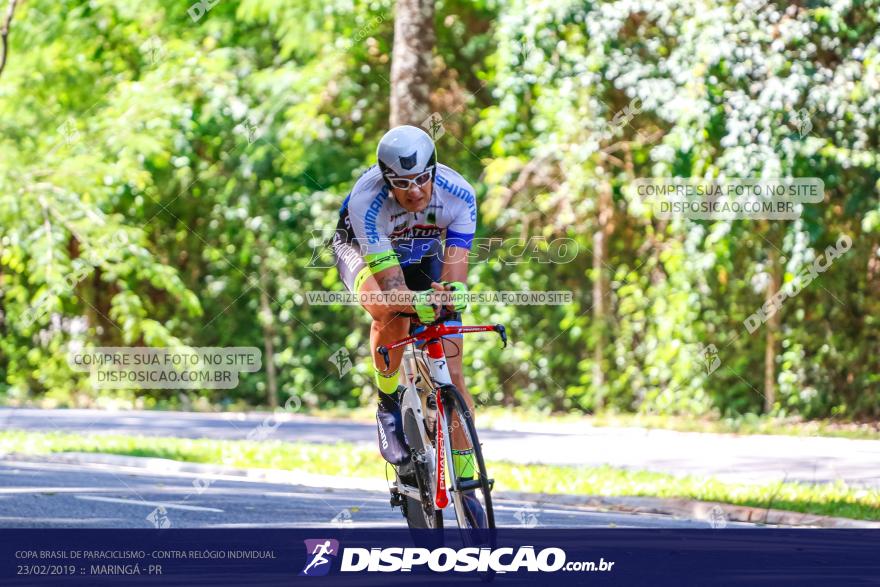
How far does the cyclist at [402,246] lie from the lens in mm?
7586

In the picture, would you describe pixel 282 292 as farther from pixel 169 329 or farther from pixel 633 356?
pixel 633 356

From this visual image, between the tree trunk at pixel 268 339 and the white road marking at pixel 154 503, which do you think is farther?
the tree trunk at pixel 268 339

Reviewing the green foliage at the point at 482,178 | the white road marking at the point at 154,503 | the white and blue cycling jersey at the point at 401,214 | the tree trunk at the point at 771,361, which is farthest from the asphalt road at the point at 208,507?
the tree trunk at the point at 771,361

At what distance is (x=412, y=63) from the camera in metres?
15.8

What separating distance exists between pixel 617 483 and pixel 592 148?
740 centimetres

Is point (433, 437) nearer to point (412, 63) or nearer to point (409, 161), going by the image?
point (409, 161)

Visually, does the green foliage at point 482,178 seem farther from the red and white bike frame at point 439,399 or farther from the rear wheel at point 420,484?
the red and white bike frame at point 439,399

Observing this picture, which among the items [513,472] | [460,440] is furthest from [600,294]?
[460,440]

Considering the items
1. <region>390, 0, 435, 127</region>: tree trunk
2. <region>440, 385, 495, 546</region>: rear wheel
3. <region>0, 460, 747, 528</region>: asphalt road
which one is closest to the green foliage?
<region>390, 0, 435, 127</region>: tree trunk

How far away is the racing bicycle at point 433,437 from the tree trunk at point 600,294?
12.4 meters

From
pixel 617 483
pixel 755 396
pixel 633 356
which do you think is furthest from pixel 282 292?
pixel 617 483

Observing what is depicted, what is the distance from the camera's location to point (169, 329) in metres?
24.8

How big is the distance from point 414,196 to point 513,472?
597cm

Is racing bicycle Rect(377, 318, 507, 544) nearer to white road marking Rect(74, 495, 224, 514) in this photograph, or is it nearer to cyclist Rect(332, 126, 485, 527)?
cyclist Rect(332, 126, 485, 527)
